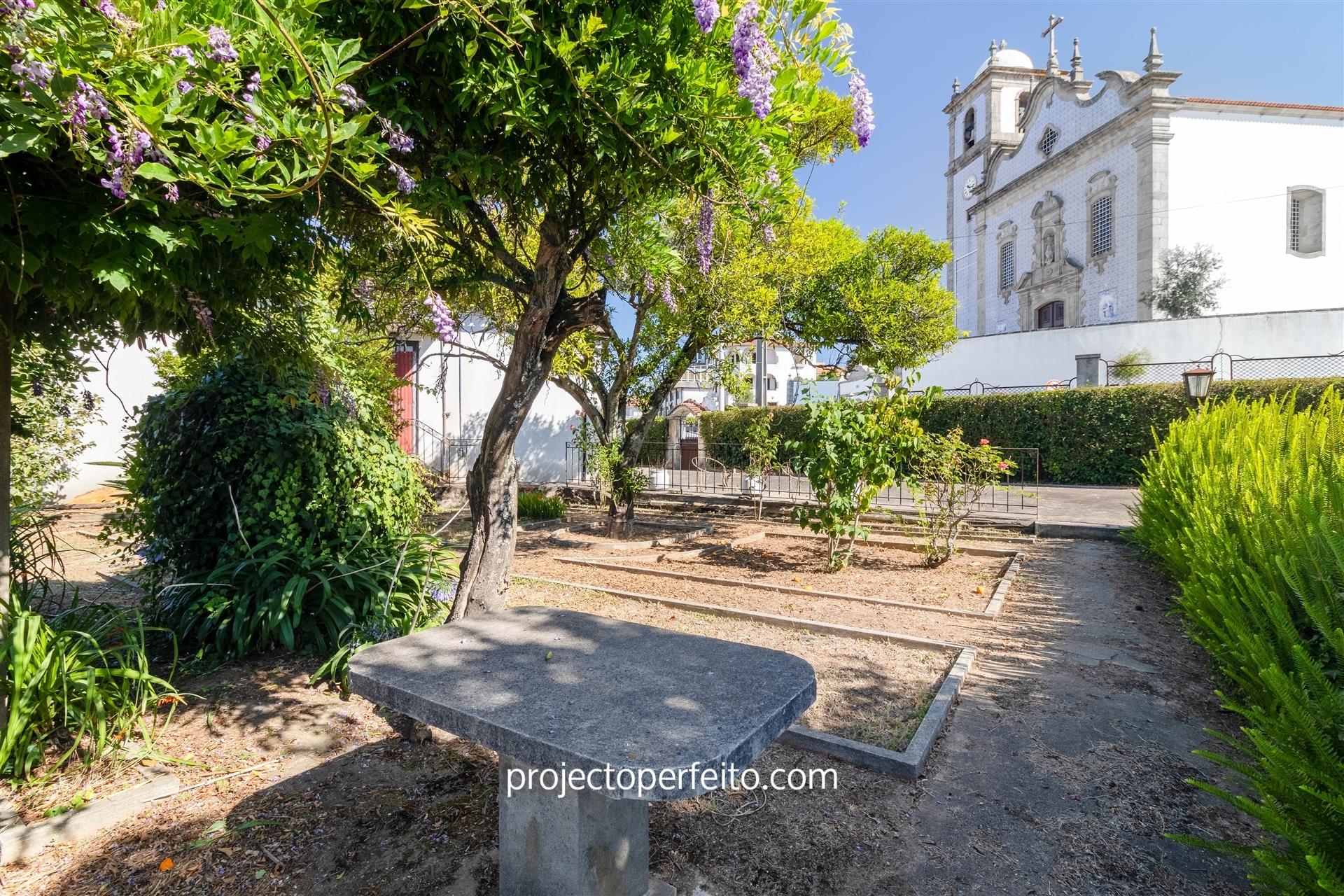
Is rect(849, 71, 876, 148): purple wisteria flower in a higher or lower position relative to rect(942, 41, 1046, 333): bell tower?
lower

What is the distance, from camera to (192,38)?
1.64 meters

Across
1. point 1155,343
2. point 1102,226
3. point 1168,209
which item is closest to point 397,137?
point 1155,343

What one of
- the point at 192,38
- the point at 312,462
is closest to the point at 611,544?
the point at 312,462

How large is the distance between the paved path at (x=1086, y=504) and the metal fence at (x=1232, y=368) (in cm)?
396

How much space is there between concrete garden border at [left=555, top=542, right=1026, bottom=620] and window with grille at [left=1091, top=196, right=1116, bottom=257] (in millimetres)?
25345

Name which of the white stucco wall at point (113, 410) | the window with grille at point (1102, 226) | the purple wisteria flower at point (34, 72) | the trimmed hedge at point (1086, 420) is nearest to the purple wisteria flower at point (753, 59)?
the purple wisteria flower at point (34, 72)

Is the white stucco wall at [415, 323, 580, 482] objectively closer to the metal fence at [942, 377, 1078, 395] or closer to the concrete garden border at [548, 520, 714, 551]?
the concrete garden border at [548, 520, 714, 551]

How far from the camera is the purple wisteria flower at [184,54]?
1.72 meters

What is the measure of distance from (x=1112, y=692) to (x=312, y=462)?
5.31 metres

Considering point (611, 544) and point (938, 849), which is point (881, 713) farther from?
point (611, 544)

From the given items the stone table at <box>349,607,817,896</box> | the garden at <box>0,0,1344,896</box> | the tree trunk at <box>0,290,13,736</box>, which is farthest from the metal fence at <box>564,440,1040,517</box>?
the tree trunk at <box>0,290,13,736</box>

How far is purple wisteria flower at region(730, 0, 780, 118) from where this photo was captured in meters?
2.59

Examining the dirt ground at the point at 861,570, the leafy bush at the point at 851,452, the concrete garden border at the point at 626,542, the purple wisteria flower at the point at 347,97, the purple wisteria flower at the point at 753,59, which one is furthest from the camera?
the concrete garden border at the point at 626,542

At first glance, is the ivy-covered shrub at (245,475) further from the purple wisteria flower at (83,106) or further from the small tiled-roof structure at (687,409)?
the small tiled-roof structure at (687,409)
